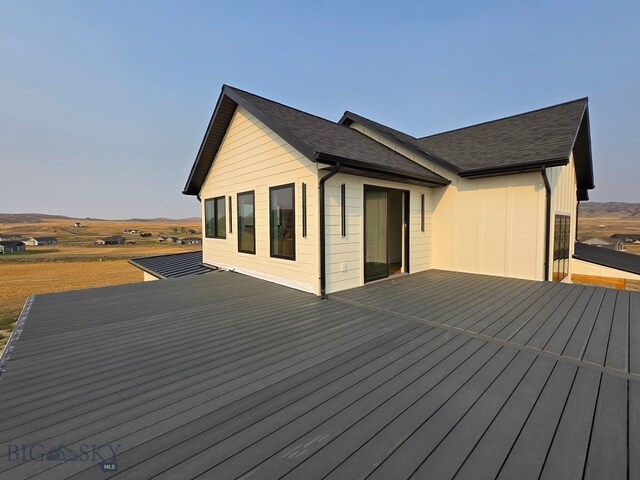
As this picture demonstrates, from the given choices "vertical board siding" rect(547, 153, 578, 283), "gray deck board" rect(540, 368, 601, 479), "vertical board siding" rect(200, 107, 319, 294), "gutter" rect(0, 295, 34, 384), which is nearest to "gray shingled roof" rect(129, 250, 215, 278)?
"vertical board siding" rect(200, 107, 319, 294)

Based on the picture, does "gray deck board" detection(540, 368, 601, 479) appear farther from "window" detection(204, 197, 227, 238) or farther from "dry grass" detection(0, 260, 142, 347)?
"dry grass" detection(0, 260, 142, 347)

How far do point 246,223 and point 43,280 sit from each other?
23248mm

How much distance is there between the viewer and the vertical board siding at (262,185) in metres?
5.29

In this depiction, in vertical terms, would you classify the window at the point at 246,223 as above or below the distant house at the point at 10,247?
above

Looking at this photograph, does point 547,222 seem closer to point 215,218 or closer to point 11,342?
point 215,218

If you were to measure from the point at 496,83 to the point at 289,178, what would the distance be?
14.9 m

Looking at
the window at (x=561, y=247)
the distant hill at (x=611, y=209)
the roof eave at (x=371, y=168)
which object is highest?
the distant hill at (x=611, y=209)

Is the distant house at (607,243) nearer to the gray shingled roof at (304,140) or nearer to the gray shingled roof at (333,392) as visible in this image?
the gray shingled roof at (304,140)

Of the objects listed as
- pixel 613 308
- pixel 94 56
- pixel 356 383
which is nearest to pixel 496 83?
pixel 613 308

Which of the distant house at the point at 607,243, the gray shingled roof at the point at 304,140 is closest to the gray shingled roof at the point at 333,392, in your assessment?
the gray shingled roof at the point at 304,140

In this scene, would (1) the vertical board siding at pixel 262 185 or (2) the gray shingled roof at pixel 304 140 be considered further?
(1) the vertical board siding at pixel 262 185

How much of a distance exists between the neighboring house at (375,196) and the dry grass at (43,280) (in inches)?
343

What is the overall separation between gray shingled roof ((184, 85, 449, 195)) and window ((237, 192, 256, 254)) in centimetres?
205

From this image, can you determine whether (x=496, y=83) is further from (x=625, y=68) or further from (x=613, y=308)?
(x=613, y=308)
